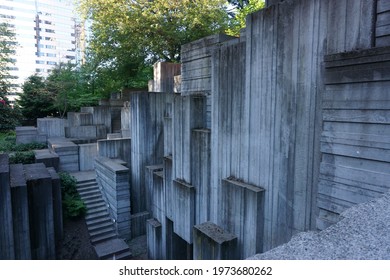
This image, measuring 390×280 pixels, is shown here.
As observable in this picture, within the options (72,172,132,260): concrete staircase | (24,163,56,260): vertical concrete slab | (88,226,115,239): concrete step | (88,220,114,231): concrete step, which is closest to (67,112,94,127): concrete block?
(72,172,132,260): concrete staircase

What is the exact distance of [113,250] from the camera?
8.80 m

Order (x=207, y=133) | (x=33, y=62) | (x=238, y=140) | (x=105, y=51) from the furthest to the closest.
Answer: (x=33, y=62)
(x=105, y=51)
(x=207, y=133)
(x=238, y=140)

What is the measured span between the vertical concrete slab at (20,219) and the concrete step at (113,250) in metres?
2.08

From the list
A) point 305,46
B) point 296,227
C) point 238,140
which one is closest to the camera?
point 305,46

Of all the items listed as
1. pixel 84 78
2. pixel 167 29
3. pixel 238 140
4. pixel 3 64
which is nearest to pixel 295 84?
pixel 238 140

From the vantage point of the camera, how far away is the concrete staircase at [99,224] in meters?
8.81

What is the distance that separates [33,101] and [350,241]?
86.3 ft

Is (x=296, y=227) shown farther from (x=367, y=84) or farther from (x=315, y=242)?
(x=367, y=84)

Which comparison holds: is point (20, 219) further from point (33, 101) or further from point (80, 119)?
point (33, 101)

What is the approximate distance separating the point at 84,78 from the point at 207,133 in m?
18.7

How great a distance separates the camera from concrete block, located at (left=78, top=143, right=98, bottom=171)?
13.0 meters

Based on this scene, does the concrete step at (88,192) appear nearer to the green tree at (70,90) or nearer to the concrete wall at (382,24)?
the concrete wall at (382,24)

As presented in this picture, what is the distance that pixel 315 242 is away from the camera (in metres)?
2.20

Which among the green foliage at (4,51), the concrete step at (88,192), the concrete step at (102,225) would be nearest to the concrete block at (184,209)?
the concrete step at (102,225)
